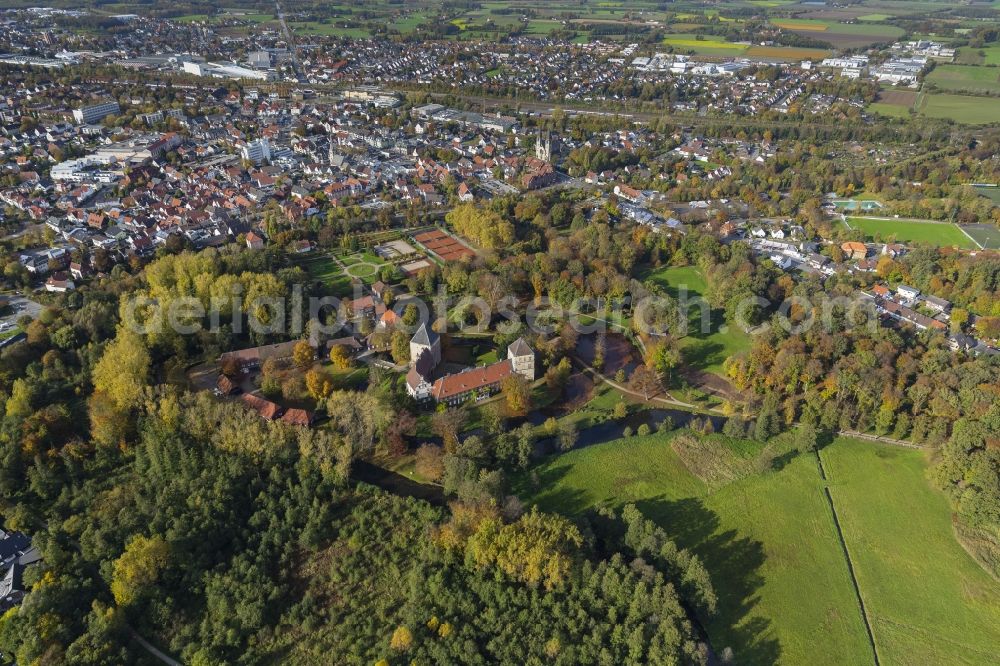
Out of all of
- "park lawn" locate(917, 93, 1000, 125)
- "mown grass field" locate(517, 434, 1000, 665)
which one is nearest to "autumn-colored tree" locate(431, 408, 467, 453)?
"mown grass field" locate(517, 434, 1000, 665)

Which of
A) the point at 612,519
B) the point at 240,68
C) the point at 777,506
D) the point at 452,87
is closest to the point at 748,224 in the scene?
the point at 777,506

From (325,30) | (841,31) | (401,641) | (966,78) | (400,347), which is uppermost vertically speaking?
(325,30)

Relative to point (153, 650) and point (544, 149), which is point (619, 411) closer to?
point (153, 650)

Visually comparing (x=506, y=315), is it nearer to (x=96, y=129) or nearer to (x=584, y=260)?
(x=584, y=260)

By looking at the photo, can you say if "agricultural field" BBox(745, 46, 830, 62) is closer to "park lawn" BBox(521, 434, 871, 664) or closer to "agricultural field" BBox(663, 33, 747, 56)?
"agricultural field" BBox(663, 33, 747, 56)

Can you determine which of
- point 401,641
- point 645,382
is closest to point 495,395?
point 645,382
